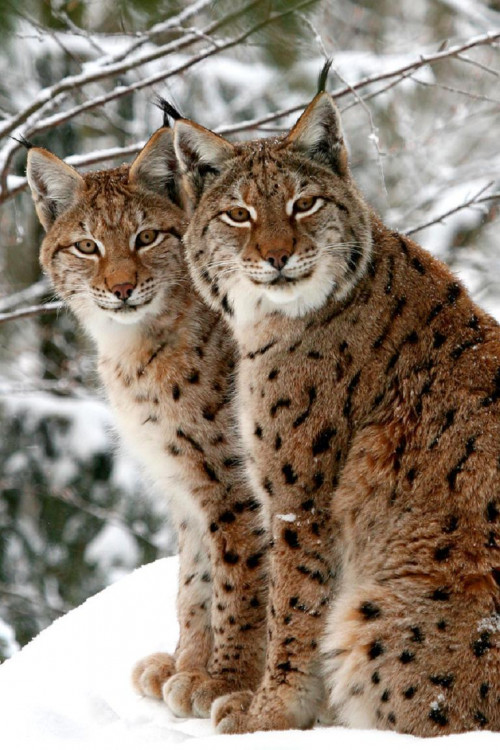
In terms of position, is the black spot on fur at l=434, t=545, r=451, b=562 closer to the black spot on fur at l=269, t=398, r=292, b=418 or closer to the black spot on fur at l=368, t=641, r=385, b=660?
the black spot on fur at l=368, t=641, r=385, b=660

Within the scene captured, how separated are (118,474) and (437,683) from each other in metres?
6.94

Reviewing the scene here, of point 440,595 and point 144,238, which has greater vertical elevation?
point 144,238

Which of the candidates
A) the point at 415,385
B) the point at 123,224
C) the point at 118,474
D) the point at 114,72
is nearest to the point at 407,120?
the point at 118,474

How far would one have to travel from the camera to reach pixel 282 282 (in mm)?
4578

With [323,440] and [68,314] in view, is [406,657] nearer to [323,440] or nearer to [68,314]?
[323,440]

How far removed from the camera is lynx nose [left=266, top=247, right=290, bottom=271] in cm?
453

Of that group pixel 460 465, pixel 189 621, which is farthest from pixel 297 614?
pixel 189 621

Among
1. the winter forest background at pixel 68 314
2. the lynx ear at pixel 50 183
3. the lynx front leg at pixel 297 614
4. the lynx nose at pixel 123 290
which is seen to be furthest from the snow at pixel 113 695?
the winter forest background at pixel 68 314

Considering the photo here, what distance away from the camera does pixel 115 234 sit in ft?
17.7

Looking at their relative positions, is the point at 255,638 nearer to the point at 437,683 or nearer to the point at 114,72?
the point at 437,683

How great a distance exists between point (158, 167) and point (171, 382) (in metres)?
1.07

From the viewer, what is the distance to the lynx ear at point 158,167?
17.7ft

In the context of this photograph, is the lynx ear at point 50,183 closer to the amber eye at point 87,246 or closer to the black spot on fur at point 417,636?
the amber eye at point 87,246

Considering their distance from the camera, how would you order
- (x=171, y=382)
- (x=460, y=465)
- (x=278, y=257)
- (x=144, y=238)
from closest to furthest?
(x=460, y=465), (x=278, y=257), (x=171, y=382), (x=144, y=238)
